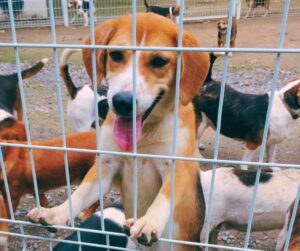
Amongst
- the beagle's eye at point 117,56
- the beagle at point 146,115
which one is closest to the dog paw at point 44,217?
the beagle at point 146,115

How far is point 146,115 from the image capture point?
4.55 feet

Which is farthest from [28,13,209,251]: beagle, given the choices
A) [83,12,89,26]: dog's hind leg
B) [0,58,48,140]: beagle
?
[83,12,89,26]: dog's hind leg

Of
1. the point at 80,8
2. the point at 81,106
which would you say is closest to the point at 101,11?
the point at 80,8

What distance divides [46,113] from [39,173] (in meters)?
2.13

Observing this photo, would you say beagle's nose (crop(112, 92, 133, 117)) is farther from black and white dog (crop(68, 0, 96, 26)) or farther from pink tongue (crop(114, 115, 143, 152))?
black and white dog (crop(68, 0, 96, 26))

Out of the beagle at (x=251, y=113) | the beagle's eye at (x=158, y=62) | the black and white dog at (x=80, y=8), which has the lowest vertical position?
the beagle at (x=251, y=113)

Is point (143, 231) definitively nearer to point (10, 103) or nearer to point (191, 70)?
point (191, 70)

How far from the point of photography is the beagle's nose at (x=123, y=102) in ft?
3.98

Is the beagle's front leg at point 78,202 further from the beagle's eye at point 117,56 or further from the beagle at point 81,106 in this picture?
the beagle at point 81,106

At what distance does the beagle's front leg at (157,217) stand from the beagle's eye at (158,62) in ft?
1.30

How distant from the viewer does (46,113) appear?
15.3ft

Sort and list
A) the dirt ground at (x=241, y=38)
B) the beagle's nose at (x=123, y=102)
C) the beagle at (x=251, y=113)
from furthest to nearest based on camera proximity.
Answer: the dirt ground at (x=241, y=38) → the beagle at (x=251, y=113) → the beagle's nose at (x=123, y=102)

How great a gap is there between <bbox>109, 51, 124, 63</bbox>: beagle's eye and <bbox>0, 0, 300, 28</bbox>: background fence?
788 centimetres

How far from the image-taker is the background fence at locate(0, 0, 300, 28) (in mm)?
9461
